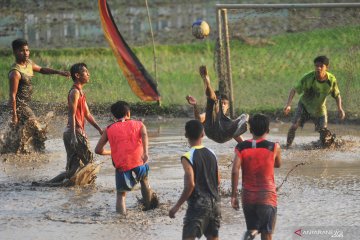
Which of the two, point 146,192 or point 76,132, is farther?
point 76,132

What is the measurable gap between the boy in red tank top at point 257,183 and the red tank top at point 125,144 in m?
1.95

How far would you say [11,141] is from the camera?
14.5 metres

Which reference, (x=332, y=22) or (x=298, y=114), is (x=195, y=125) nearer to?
(x=298, y=114)

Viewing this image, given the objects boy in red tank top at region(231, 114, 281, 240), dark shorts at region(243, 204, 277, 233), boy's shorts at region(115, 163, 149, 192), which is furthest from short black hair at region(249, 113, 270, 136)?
boy's shorts at region(115, 163, 149, 192)

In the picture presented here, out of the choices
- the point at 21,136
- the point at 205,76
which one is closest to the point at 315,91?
the point at 205,76

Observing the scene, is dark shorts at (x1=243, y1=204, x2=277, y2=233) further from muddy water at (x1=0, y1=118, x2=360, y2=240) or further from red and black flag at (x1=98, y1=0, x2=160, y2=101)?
red and black flag at (x1=98, y1=0, x2=160, y2=101)

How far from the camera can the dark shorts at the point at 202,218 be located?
8.28m

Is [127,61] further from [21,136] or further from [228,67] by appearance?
[21,136]

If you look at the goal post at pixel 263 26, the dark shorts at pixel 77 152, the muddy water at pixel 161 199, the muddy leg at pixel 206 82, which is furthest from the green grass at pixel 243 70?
the dark shorts at pixel 77 152

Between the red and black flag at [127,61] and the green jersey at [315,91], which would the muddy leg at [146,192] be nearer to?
the green jersey at [315,91]

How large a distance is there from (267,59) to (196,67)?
2261 mm

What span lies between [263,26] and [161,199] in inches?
666

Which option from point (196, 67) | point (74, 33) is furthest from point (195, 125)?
point (74, 33)

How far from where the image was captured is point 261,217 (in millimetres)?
8406
